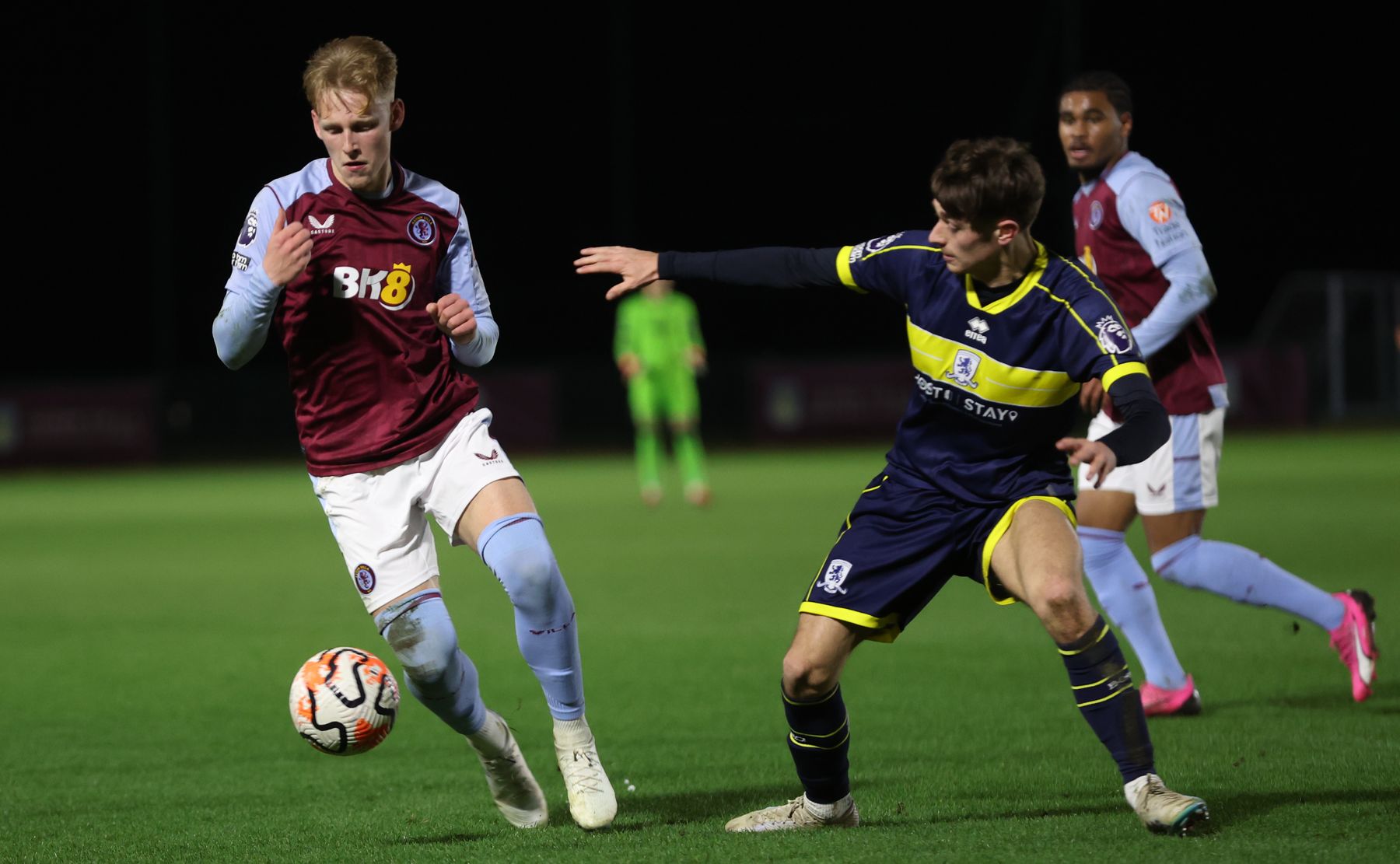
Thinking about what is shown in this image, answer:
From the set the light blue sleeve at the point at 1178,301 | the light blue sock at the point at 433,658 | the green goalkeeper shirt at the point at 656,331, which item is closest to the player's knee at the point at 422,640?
the light blue sock at the point at 433,658

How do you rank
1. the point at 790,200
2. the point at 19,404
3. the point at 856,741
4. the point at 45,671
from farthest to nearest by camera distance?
the point at 790,200 < the point at 19,404 < the point at 45,671 < the point at 856,741

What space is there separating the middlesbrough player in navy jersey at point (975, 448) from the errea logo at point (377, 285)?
58cm

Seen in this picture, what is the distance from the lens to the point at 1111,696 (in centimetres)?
432

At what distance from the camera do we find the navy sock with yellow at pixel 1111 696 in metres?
4.31

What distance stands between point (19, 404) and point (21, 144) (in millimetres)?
8517

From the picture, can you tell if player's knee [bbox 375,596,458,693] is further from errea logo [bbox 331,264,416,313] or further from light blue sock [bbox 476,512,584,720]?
errea logo [bbox 331,264,416,313]

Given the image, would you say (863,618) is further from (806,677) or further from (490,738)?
(490,738)

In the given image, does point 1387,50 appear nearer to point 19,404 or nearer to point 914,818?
point 19,404

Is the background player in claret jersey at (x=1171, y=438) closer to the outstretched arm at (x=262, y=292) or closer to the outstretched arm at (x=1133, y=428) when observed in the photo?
the outstretched arm at (x=1133, y=428)

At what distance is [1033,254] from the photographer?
14.9 feet

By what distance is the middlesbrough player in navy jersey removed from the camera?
4.32 metres

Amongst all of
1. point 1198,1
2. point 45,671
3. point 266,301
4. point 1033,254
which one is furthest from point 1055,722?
point 1198,1

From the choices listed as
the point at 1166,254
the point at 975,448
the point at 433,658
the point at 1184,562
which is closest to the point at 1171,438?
the point at 1184,562

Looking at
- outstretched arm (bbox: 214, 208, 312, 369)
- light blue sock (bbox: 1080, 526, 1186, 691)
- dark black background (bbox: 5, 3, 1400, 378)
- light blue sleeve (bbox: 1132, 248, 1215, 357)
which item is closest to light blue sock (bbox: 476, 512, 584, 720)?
outstretched arm (bbox: 214, 208, 312, 369)
